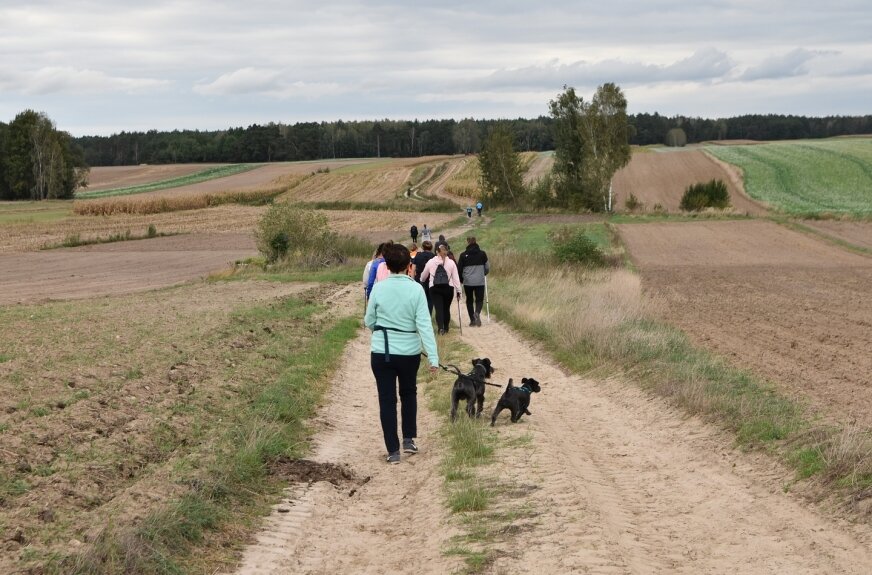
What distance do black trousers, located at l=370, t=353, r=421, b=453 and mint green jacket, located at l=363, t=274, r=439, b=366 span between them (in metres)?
0.11

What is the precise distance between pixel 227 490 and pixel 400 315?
7.81 feet

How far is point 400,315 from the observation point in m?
9.83

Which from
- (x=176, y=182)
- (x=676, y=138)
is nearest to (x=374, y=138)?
(x=676, y=138)

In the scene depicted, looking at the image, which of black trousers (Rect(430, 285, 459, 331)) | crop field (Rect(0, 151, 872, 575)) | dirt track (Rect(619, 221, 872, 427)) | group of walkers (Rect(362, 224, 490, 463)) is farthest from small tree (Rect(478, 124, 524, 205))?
group of walkers (Rect(362, 224, 490, 463))

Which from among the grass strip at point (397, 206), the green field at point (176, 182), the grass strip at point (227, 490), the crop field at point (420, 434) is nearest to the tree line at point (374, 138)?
the green field at point (176, 182)

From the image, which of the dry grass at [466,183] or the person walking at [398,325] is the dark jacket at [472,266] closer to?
the person walking at [398,325]

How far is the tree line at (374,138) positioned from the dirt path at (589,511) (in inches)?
6061

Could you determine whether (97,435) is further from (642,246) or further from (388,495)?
(642,246)

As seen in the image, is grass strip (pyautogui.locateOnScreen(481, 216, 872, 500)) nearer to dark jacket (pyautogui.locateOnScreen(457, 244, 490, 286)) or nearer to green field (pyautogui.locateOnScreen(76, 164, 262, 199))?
dark jacket (pyautogui.locateOnScreen(457, 244, 490, 286))

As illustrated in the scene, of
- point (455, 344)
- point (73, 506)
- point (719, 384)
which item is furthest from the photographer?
point (455, 344)

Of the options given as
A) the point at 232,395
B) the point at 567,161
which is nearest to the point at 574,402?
the point at 232,395

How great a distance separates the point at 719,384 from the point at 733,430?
2.16 m

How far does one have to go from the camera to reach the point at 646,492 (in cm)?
872

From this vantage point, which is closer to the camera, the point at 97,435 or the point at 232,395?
the point at 97,435
